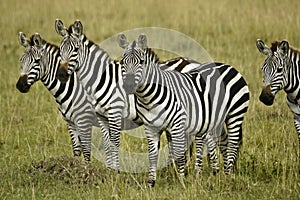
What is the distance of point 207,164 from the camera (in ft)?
26.3

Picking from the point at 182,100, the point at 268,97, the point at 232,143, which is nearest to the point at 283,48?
the point at 268,97

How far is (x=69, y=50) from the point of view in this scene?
23.1ft

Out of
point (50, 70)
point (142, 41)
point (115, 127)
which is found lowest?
point (115, 127)

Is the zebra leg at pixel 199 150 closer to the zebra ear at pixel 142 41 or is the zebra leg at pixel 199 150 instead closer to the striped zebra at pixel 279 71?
the striped zebra at pixel 279 71

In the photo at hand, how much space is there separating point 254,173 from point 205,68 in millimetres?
1427

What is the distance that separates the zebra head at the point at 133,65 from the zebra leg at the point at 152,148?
24.7 inches

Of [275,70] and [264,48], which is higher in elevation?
[264,48]

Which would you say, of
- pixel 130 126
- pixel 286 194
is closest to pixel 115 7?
pixel 130 126

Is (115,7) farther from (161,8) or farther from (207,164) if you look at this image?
(207,164)

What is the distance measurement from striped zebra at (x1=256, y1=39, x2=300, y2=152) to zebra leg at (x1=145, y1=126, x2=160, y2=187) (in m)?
1.24

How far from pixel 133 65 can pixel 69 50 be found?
0.96 metres

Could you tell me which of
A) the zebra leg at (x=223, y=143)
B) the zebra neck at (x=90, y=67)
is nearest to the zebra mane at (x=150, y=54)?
the zebra neck at (x=90, y=67)

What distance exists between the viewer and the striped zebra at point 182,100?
6.59 m

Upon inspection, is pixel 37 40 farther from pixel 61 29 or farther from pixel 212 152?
pixel 212 152
